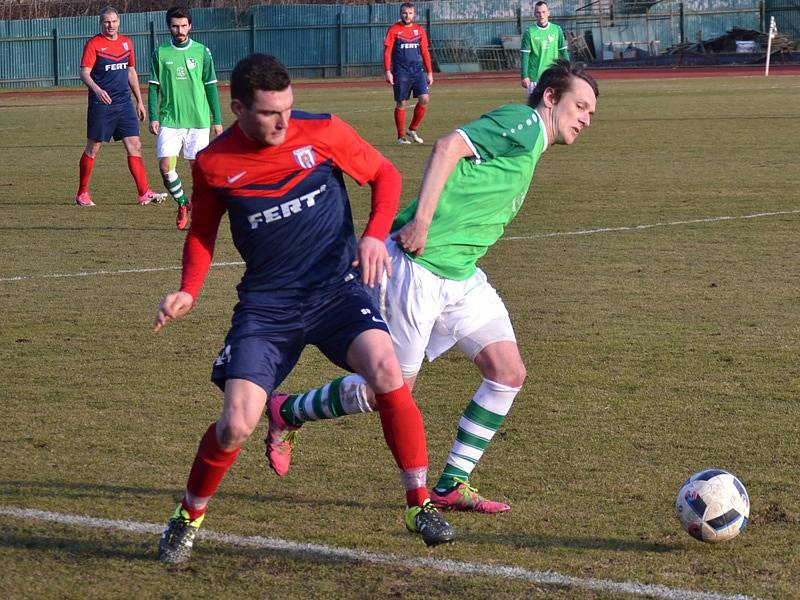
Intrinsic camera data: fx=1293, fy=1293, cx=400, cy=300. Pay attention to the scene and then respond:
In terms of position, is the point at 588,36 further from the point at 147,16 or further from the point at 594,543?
the point at 594,543

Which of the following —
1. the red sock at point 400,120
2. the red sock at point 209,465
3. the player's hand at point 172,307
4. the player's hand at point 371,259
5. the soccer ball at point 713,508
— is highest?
the player's hand at point 371,259

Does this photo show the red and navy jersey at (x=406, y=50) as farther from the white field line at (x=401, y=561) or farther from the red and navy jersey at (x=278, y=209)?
the white field line at (x=401, y=561)

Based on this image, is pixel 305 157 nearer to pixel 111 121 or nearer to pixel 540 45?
pixel 111 121

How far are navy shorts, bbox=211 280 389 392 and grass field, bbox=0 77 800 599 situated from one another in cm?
63

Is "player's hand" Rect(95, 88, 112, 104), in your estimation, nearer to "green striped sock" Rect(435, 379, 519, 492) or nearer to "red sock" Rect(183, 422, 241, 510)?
"green striped sock" Rect(435, 379, 519, 492)

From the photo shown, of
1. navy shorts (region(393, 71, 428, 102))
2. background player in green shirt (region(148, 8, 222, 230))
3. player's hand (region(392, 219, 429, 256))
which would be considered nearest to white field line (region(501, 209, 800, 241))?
background player in green shirt (region(148, 8, 222, 230))

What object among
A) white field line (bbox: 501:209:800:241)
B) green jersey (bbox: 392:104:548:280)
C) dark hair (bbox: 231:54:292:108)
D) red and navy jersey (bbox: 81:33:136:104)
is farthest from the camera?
red and navy jersey (bbox: 81:33:136:104)

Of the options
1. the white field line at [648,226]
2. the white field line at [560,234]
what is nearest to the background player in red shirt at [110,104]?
the white field line at [560,234]

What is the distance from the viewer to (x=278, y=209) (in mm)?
4414

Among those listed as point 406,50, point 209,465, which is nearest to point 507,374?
point 209,465

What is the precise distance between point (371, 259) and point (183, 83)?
29.8 feet

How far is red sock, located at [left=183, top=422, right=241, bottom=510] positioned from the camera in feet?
14.2

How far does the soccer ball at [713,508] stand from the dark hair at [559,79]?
1489 mm

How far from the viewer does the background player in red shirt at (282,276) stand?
14.0 feet
